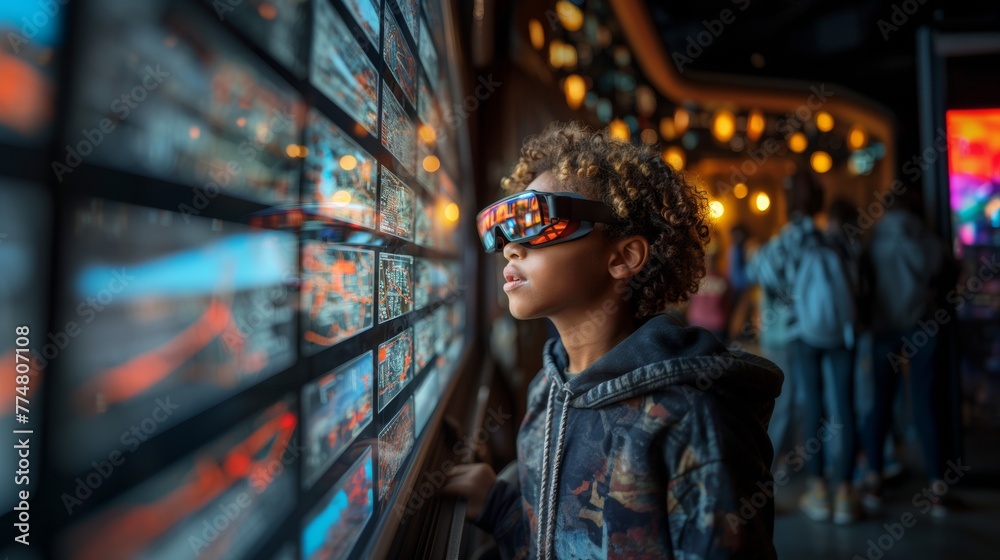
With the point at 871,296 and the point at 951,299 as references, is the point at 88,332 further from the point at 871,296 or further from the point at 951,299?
the point at 951,299

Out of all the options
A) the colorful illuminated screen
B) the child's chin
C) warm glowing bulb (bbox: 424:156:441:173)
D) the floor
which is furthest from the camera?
Result: the colorful illuminated screen

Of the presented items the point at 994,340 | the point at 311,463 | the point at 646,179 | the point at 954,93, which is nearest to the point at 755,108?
the point at 954,93

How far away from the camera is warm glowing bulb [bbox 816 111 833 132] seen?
758 cm

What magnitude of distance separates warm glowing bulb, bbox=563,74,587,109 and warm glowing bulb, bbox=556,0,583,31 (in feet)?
1.30

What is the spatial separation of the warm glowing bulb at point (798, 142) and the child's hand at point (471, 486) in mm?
9418

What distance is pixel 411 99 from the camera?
1.17m

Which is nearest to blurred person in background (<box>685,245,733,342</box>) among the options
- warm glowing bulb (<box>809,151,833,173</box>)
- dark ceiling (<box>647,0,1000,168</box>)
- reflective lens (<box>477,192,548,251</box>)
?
dark ceiling (<box>647,0,1000,168</box>)

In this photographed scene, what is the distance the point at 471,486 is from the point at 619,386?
18.4 inches

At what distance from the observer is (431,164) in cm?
159

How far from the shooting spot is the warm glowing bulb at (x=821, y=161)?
871 cm

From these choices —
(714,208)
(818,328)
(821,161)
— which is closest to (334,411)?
(714,208)

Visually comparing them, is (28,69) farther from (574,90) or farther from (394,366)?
(574,90)

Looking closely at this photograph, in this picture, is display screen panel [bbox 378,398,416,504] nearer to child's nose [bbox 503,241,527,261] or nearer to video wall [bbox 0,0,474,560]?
video wall [bbox 0,0,474,560]

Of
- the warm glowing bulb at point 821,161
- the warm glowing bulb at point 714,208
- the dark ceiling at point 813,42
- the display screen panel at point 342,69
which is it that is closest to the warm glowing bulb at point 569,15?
the dark ceiling at point 813,42
